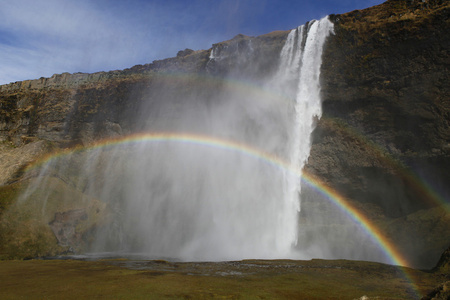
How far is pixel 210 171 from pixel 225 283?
75.4 ft

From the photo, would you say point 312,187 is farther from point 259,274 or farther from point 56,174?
point 56,174

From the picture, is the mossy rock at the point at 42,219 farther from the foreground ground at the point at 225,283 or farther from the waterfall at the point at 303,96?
the waterfall at the point at 303,96

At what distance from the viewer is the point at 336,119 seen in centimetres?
2653

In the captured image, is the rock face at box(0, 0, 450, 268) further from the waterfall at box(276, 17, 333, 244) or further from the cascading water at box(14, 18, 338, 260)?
the cascading water at box(14, 18, 338, 260)

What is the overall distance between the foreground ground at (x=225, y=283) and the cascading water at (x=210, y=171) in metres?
10.0

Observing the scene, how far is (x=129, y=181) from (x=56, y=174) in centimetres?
735

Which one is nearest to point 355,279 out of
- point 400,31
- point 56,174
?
point 400,31

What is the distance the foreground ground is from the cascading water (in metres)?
10.0

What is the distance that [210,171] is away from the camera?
32.9 m

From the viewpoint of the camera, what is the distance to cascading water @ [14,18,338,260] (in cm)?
2730

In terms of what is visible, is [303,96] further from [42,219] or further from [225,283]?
[42,219]

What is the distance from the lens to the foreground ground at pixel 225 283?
839cm

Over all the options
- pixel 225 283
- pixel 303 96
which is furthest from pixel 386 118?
pixel 225 283

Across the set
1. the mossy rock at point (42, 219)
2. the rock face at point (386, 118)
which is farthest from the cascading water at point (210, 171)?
the rock face at point (386, 118)
